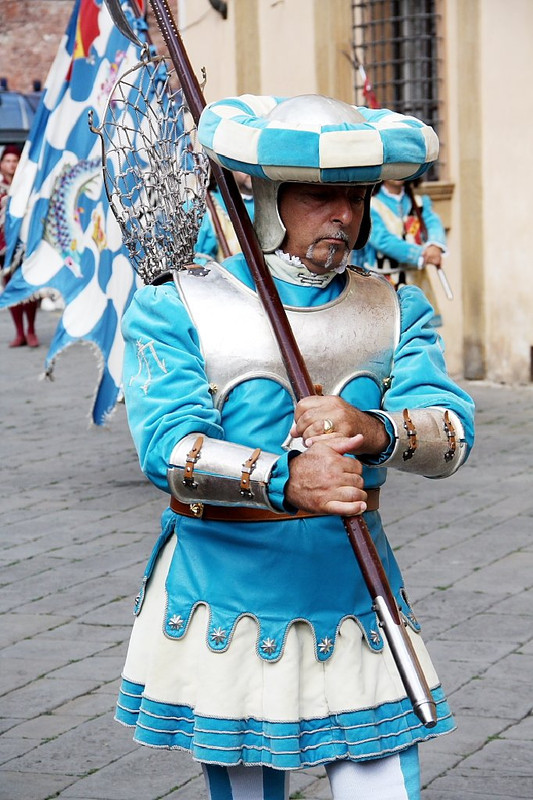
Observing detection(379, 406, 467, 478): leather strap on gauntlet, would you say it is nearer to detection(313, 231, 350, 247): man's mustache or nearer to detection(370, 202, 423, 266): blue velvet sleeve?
detection(313, 231, 350, 247): man's mustache

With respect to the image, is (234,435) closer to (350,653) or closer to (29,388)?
(350,653)

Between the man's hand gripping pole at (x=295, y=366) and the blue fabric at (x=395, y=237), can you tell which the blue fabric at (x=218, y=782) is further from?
the blue fabric at (x=395, y=237)

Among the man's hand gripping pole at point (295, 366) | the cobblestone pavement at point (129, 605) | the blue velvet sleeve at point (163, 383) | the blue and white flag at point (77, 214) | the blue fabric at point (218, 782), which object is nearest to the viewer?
the man's hand gripping pole at point (295, 366)

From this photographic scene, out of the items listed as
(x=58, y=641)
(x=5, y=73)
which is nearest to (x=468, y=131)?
(x=58, y=641)

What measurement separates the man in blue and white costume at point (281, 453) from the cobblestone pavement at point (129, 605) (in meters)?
1.24

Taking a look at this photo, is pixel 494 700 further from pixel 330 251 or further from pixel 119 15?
pixel 119 15

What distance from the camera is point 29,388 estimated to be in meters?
12.1

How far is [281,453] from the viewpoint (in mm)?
2809

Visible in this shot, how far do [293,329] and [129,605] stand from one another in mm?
3117

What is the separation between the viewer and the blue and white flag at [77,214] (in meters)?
7.62

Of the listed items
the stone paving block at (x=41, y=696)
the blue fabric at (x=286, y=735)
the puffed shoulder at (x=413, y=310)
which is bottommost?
the stone paving block at (x=41, y=696)

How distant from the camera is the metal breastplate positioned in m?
2.78

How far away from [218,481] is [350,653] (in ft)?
1.50

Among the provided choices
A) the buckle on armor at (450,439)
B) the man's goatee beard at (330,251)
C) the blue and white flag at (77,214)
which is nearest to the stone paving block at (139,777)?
the buckle on armor at (450,439)
